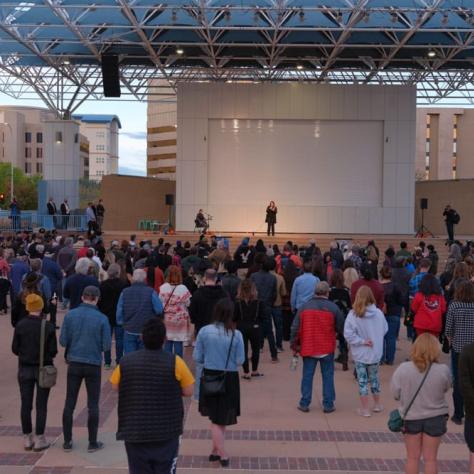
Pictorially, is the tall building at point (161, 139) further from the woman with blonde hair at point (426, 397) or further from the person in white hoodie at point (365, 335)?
the woman with blonde hair at point (426, 397)

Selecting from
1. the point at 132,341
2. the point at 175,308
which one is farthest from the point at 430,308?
the point at 132,341

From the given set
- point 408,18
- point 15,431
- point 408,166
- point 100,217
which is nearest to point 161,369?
point 15,431

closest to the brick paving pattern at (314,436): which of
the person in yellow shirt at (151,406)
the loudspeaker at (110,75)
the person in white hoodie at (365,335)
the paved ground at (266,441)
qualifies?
the paved ground at (266,441)

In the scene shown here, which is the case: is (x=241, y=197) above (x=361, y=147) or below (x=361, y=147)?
below

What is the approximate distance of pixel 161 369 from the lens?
194 inches

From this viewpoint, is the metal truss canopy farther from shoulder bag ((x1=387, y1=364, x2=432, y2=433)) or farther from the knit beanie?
shoulder bag ((x1=387, y1=364, x2=432, y2=433))

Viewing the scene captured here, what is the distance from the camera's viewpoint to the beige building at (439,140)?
318ft

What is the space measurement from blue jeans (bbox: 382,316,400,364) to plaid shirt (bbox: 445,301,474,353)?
3.39 meters

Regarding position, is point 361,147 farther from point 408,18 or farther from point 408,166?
point 408,18

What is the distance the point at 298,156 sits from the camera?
33.8 metres

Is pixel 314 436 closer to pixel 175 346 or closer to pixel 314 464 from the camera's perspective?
pixel 314 464

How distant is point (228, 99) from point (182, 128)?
2.37 metres

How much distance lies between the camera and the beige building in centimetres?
9693

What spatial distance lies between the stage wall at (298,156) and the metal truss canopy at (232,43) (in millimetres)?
2027
